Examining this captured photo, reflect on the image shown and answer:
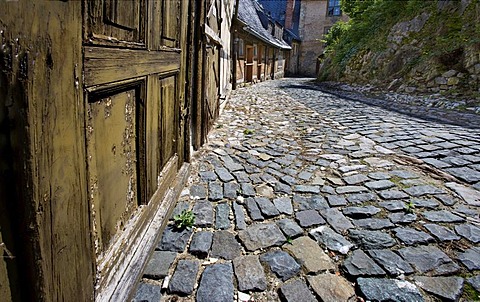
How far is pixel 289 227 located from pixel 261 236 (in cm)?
27

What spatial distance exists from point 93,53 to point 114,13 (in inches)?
12.3

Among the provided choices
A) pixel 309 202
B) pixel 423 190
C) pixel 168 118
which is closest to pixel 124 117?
pixel 168 118

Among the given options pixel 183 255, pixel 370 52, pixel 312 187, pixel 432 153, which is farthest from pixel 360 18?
Answer: pixel 183 255

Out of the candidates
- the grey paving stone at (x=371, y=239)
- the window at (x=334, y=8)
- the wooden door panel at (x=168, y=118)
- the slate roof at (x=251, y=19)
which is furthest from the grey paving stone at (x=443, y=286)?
the window at (x=334, y=8)

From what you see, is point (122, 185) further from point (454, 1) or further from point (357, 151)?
point (454, 1)

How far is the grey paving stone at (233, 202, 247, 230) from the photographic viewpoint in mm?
2475

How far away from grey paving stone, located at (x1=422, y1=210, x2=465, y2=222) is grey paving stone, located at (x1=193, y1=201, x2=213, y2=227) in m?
1.85

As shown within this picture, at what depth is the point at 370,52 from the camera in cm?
1271

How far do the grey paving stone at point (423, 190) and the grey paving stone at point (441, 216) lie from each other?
356 millimetres

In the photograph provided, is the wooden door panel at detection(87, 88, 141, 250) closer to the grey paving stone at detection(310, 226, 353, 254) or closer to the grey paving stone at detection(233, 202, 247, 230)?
the grey paving stone at detection(233, 202, 247, 230)

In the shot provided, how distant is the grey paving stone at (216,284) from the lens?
173cm

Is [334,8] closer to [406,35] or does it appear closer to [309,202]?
[406,35]

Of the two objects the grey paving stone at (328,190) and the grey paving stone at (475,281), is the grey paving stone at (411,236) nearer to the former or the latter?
the grey paving stone at (475,281)

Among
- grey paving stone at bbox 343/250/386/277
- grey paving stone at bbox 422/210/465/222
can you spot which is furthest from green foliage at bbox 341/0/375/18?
grey paving stone at bbox 343/250/386/277
